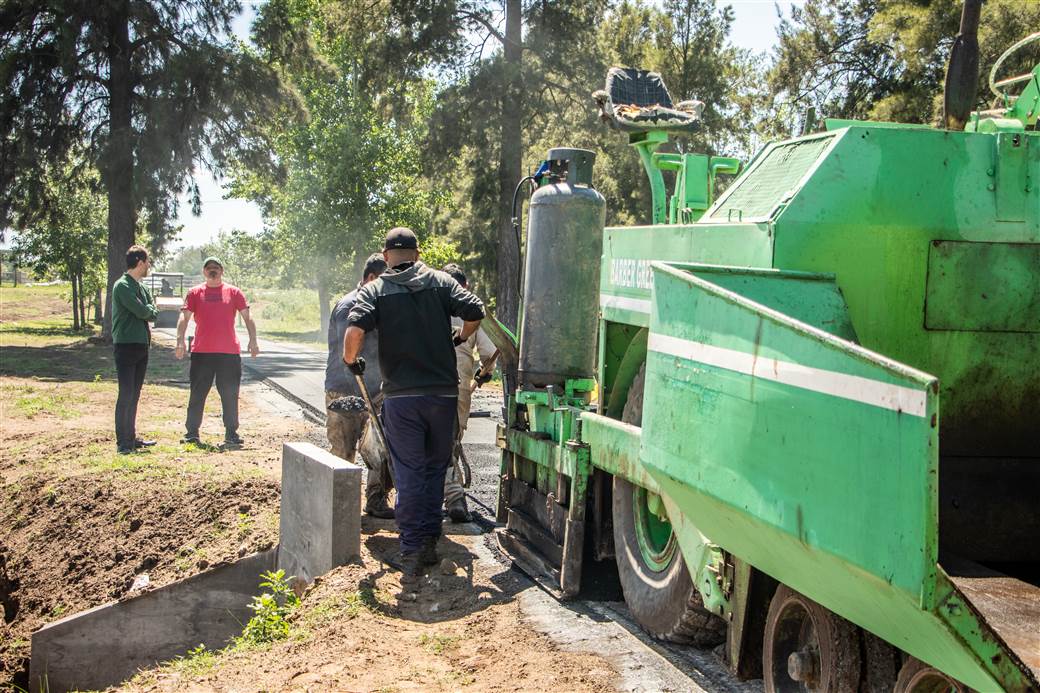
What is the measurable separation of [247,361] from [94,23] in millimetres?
7658

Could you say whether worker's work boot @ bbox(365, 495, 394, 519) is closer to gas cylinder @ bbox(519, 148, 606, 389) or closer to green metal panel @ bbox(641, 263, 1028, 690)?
gas cylinder @ bbox(519, 148, 606, 389)

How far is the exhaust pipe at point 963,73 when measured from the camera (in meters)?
4.84

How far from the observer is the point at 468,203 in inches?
1012

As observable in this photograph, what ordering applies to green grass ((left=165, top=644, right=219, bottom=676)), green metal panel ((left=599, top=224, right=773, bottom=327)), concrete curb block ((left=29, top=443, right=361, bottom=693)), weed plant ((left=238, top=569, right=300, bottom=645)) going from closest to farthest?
green metal panel ((left=599, top=224, right=773, bottom=327)) < green grass ((left=165, top=644, right=219, bottom=676)) < weed plant ((left=238, top=569, right=300, bottom=645)) < concrete curb block ((left=29, top=443, right=361, bottom=693))

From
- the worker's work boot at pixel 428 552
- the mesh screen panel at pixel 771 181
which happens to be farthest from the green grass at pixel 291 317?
the mesh screen panel at pixel 771 181

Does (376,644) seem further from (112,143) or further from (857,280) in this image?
(112,143)

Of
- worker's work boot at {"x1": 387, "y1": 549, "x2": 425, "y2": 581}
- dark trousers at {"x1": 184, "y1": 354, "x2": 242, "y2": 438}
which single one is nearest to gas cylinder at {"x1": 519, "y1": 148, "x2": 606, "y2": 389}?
worker's work boot at {"x1": 387, "y1": 549, "x2": 425, "y2": 581}

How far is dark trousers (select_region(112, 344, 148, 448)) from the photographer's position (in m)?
10.6

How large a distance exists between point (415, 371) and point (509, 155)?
15626mm

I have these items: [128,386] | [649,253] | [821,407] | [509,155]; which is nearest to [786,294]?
[821,407]

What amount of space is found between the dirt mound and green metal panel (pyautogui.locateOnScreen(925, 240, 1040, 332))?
16.5ft

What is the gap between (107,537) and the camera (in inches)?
338

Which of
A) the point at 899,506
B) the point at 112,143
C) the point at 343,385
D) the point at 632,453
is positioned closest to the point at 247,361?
the point at 112,143

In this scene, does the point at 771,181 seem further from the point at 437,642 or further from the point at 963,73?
the point at 437,642
